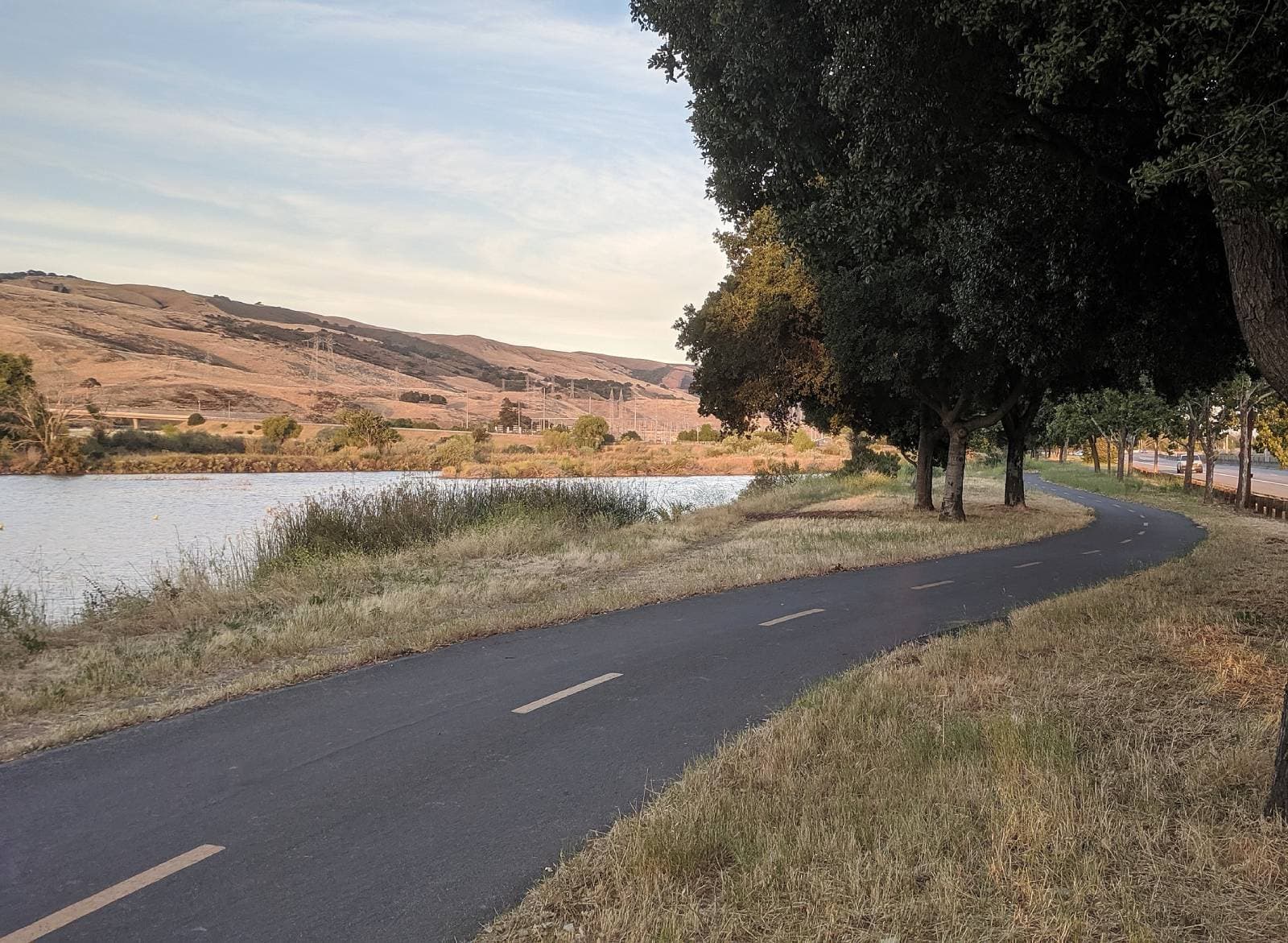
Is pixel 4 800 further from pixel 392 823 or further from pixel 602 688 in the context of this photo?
pixel 602 688

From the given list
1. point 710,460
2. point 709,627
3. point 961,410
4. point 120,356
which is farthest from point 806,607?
point 120,356

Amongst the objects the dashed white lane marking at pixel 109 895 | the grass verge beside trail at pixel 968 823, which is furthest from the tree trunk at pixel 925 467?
the dashed white lane marking at pixel 109 895

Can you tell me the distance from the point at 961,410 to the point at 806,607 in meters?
15.0

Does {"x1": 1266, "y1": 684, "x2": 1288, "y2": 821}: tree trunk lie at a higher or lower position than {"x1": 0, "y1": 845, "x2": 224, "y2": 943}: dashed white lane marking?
higher

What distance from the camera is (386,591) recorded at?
529 inches

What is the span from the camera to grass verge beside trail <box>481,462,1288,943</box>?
3.60 metres

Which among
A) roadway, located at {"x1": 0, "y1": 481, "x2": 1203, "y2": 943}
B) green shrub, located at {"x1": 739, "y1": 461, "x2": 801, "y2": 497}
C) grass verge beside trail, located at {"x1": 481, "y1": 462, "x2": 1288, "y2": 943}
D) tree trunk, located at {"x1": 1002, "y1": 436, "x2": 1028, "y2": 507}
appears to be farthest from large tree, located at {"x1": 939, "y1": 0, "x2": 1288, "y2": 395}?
green shrub, located at {"x1": 739, "y1": 461, "x2": 801, "y2": 497}

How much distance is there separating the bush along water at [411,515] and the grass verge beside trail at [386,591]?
7 centimetres

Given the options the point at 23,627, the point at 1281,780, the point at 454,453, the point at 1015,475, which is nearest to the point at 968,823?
the point at 1281,780

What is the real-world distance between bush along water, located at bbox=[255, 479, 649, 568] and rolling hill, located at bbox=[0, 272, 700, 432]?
46.2 metres

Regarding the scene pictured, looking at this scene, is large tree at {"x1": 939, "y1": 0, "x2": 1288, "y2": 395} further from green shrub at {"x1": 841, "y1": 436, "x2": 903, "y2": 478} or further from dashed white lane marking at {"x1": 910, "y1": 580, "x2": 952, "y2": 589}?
green shrub at {"x1": 841, "y1": 436, "x2": 903, "y2": 478}

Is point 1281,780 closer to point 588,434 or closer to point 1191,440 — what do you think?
point 1191,440

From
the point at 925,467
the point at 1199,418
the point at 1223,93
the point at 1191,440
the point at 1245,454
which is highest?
the point at 1223,93

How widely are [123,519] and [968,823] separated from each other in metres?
31.0
